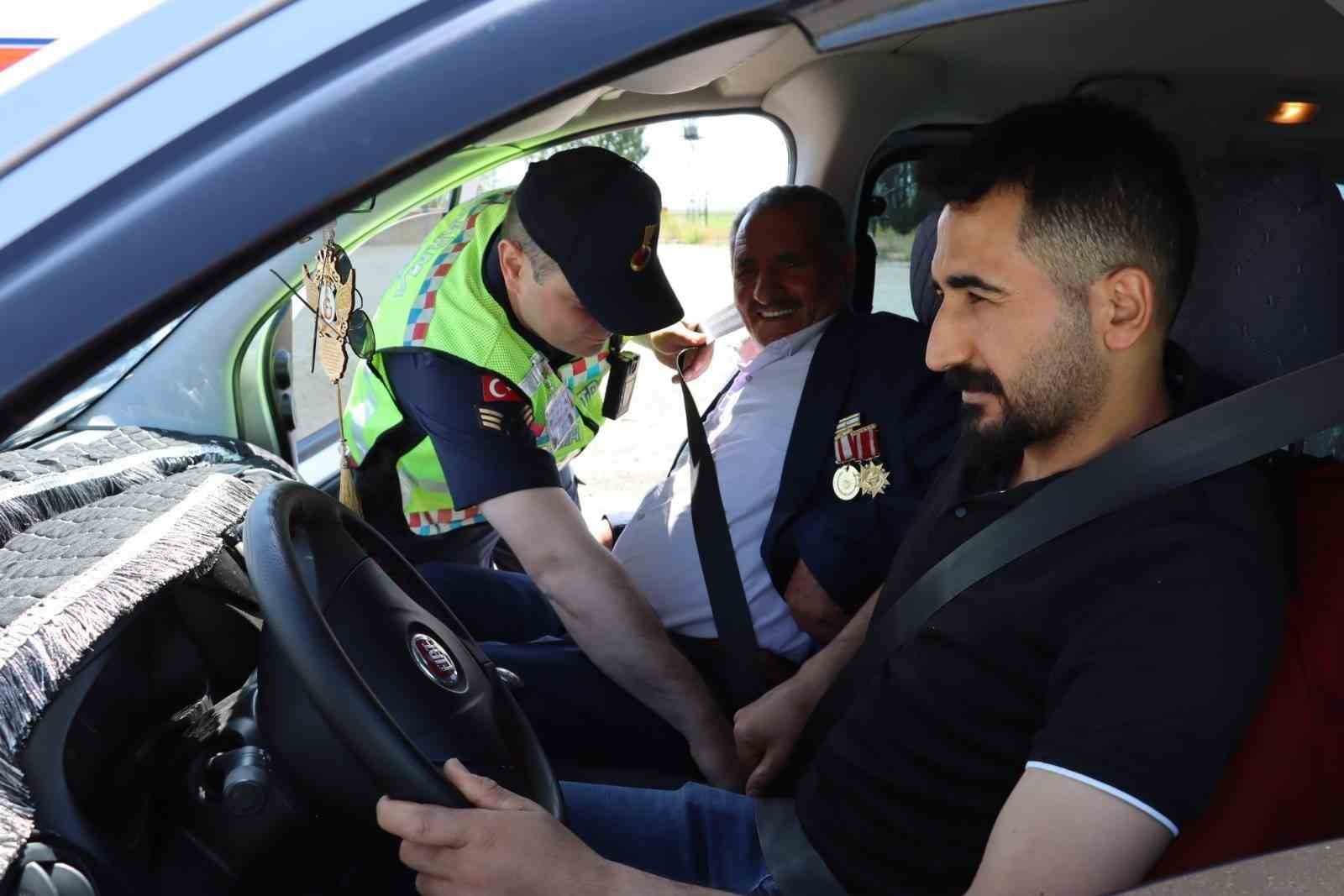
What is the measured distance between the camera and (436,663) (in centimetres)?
143

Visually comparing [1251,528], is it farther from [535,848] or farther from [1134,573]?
[535,848]

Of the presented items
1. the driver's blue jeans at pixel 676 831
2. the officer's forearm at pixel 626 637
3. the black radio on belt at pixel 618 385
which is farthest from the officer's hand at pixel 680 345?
the driver's blue jeans at pixel 676 831

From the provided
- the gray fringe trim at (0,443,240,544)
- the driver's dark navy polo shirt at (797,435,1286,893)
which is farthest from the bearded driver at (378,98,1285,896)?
the gray fringe trim at (0,443,240,544)

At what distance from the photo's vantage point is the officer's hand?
2.70 m

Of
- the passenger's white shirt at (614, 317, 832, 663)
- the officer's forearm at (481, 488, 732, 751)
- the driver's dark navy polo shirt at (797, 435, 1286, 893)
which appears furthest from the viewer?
the passenger's white shirt at (614, 317, 832, 663)

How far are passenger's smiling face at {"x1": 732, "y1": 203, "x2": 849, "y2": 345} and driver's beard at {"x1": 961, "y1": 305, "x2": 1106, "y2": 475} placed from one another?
3.20 feet

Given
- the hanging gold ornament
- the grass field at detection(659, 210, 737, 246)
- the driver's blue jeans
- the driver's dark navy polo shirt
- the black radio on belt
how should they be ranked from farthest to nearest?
1. the grass field at detection(659, 210, 737, 246)
2. the black radio on belt
3. the hanging gold ornament
4. the driver's blue jeans
5. the driver's dark navy polo shirt

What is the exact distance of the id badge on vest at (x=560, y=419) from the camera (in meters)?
2.15

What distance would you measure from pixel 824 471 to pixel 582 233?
0.56 metres

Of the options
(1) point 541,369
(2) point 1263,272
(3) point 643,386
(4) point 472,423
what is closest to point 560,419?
(1) point 541,369

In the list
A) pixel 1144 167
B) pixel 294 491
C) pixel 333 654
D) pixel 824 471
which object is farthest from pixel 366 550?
pixel 1144 167

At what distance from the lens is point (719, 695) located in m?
2.08

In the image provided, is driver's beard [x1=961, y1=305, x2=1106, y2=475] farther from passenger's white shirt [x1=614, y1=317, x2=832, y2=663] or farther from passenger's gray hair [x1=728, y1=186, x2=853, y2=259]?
passenger's gray hair [x1=728, y1=186, x2=853, y2=259]

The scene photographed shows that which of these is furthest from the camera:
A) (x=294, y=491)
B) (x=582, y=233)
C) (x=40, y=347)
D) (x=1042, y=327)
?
(x=582, y=233)
